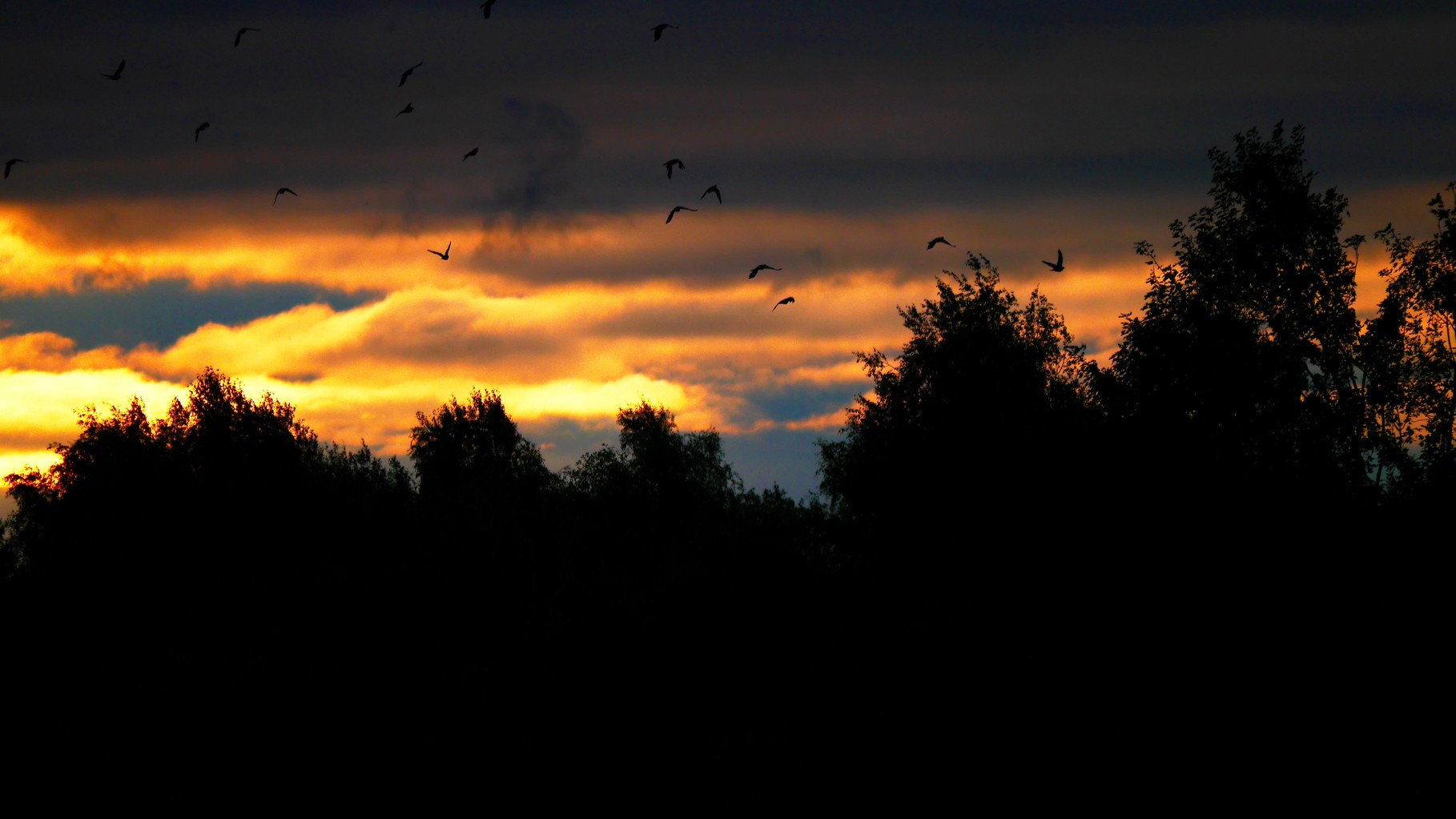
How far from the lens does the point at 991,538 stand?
119ft

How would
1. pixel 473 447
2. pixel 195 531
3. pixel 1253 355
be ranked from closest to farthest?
pixel 1253 355 → pixel 195 531 → pixel 473 447

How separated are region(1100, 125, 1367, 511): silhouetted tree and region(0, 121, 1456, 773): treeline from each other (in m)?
0.12

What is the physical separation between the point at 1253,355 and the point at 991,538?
37.1 ft

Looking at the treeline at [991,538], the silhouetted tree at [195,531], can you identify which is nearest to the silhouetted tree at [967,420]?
the treeline at [991,538]

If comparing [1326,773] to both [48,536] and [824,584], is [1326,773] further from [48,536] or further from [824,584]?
[48,536]

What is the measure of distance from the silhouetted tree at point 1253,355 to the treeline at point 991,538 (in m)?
0.12

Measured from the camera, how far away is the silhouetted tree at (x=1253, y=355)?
32469mm

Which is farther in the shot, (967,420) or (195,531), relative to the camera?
(195,531)

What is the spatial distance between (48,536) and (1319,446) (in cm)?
6913

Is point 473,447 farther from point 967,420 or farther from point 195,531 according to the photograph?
point 967,420

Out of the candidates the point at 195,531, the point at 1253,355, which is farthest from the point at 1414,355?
the point at 195,531

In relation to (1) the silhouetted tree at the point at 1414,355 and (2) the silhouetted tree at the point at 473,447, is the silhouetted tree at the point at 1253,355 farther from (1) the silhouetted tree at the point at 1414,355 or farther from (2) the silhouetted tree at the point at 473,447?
(2) the silhouetted tree at the point at 473,447

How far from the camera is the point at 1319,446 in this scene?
33688mm

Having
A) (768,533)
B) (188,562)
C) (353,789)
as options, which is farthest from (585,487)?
(353,789)
